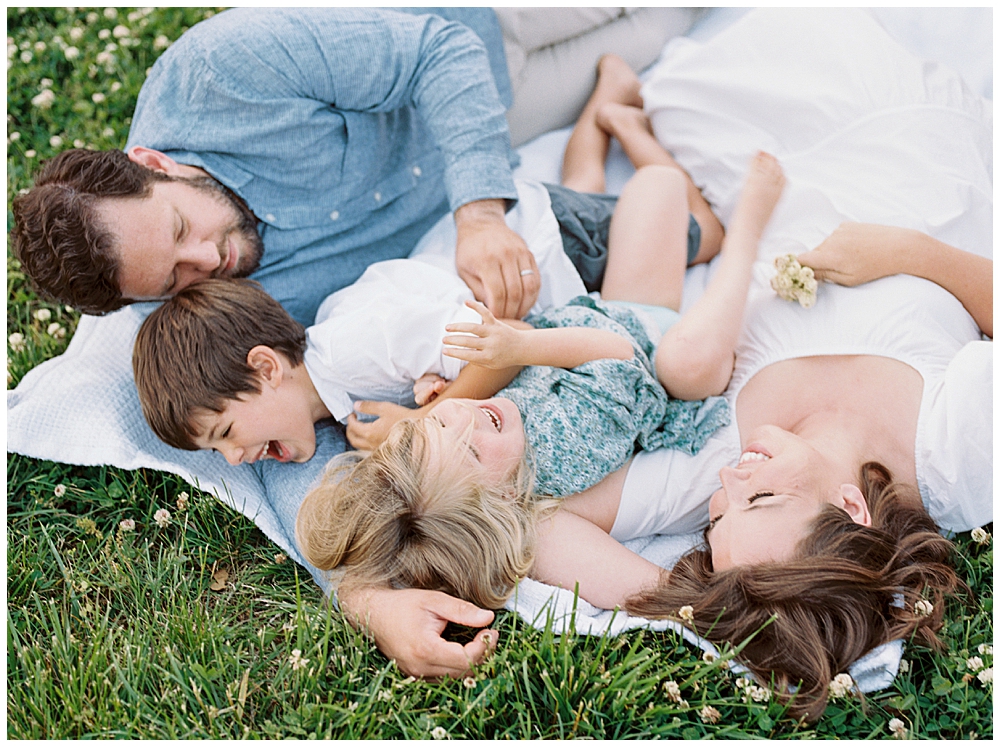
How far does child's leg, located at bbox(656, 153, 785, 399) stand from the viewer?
2.35 meters

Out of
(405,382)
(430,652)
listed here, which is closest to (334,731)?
(430,652)

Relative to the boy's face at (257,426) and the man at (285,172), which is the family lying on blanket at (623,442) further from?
A: the man at (285,172)

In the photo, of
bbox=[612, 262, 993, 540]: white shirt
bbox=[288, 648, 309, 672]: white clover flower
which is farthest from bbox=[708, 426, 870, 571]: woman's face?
bbox=[288, 648, 309, 672]: white clover flower

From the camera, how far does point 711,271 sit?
9.84ft

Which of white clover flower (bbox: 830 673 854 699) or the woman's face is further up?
the woman's face

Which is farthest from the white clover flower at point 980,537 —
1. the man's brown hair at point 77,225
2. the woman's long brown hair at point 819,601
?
the man's brown hair at point 77,225

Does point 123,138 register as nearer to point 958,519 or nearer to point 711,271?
point 711,271

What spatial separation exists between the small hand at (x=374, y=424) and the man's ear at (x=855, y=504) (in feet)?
3.84

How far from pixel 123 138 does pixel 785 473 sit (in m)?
→ 3.03

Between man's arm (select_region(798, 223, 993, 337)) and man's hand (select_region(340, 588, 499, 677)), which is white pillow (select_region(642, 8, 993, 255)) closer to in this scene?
man's arm (select_region(798, 223, 993, 337))

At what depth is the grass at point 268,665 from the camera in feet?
5.81

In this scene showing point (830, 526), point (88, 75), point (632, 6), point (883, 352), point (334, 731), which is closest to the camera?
point (334, 731)

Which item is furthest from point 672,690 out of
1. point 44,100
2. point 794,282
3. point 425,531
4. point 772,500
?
point 44,100

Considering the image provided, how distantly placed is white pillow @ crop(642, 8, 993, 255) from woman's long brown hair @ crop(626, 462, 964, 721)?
113 cm
